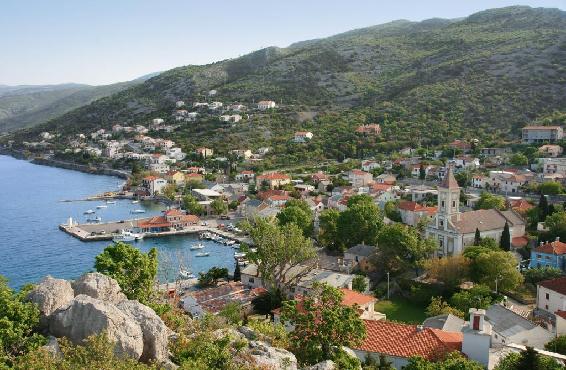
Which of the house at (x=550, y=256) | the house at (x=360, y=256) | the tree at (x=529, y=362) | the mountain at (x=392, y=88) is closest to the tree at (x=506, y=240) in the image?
the house at (x=550, y=256)

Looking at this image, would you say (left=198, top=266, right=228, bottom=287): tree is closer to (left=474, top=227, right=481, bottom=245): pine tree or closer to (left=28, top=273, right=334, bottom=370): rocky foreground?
(left=474, top=227, right=481, bottom=245): pine tree

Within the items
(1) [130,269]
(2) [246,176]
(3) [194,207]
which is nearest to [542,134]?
(2) [246,176]

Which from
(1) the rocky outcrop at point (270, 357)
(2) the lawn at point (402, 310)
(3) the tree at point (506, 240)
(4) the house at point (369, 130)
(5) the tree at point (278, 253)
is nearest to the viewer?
(1) the rocky outcrop at point (270, 357)

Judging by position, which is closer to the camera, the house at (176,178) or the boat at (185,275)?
the boat at (185,275)

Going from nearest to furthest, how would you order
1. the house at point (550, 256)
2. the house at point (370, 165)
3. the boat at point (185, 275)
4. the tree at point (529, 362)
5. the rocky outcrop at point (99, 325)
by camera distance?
the rocky outcrop at point (99, 325) → the tree at point (529, 362) → the house at point (550, 256) → the boat at point (185, 275) → the house at point (370, 165)

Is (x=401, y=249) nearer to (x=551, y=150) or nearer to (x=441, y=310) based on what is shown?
(x=441, y=310)

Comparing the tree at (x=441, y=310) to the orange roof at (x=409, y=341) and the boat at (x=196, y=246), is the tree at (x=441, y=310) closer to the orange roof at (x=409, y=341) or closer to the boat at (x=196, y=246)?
the orange roof at (x=409, y=341)

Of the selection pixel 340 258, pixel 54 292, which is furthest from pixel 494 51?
pixel 54 292
